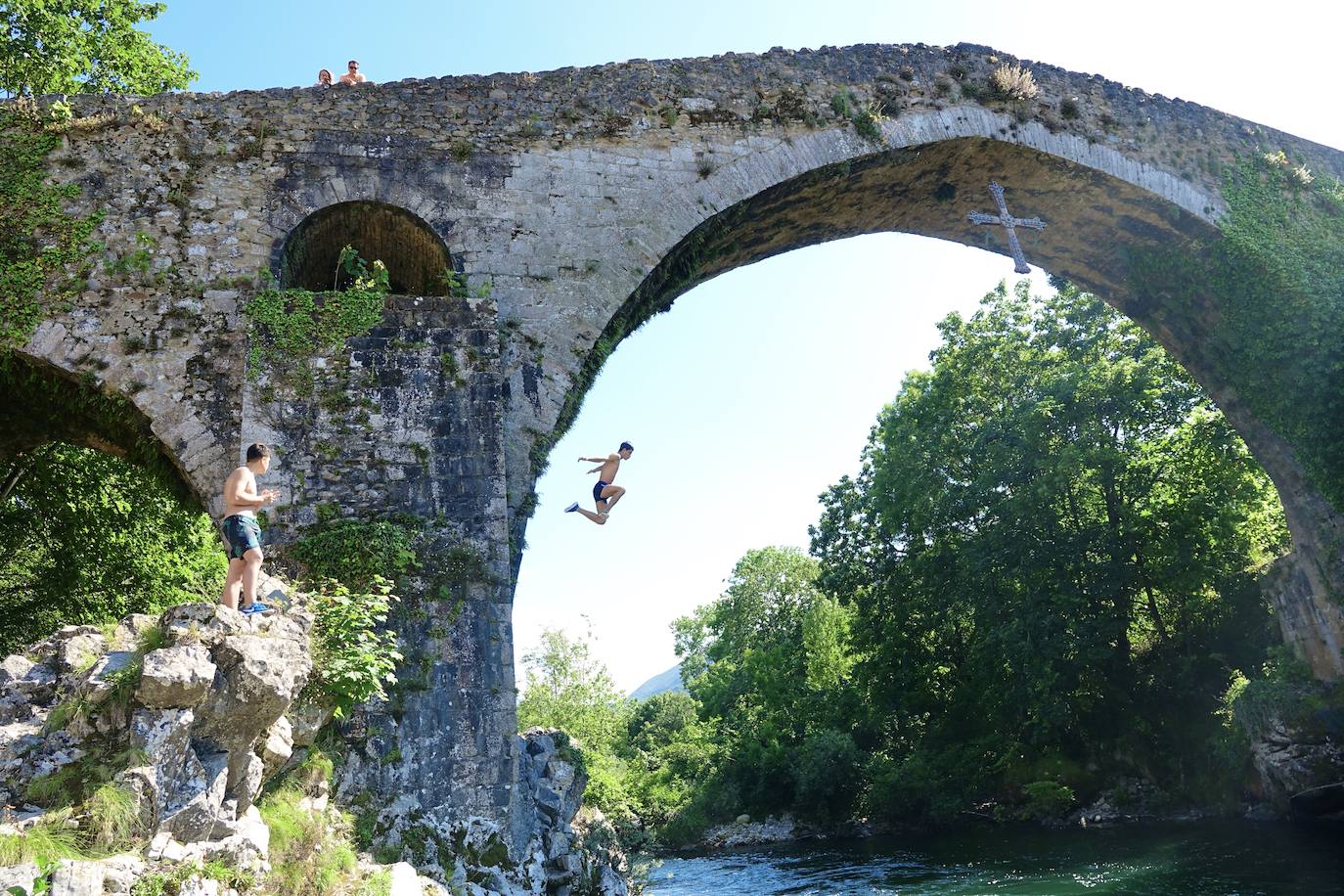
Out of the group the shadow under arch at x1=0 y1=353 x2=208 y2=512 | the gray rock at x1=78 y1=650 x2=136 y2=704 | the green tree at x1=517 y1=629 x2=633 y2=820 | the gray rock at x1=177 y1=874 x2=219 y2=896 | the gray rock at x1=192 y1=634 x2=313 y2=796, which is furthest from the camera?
the green tree at x1=517 y1=629 x2=633 y2=820

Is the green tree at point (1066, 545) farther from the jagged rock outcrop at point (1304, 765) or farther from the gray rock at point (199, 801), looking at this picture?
the gray rock at point (199, 801)

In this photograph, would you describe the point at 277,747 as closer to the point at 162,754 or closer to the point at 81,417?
the point at 162,754

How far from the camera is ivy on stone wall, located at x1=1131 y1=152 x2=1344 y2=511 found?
38.8ft

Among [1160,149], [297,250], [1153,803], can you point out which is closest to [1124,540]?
[1153,803]

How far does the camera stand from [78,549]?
13719 millimetres

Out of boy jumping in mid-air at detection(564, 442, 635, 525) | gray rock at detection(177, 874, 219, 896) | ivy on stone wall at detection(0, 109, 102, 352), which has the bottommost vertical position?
gray rock at detection(177, 874, 219, 896)

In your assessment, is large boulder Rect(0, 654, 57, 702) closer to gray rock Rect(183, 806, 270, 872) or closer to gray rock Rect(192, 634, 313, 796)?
gray rock Rect(192, 634, 313, 796)

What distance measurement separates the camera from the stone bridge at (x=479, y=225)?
7.32 m

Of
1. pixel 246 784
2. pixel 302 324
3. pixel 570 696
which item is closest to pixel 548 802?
pixel 246 784

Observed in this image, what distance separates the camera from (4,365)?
7.97 metres

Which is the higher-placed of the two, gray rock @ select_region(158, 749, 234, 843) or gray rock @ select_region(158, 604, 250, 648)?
gray rock @ select_region(158, 604, 250, 648)

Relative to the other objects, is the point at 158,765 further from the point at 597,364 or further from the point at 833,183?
the point at 833,183

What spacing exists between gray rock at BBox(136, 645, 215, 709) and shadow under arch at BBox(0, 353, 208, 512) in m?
3.60

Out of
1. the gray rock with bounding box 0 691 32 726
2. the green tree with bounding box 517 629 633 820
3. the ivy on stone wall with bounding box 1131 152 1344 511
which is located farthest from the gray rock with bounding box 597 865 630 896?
the green tree with bounding box 517 629 633 820
